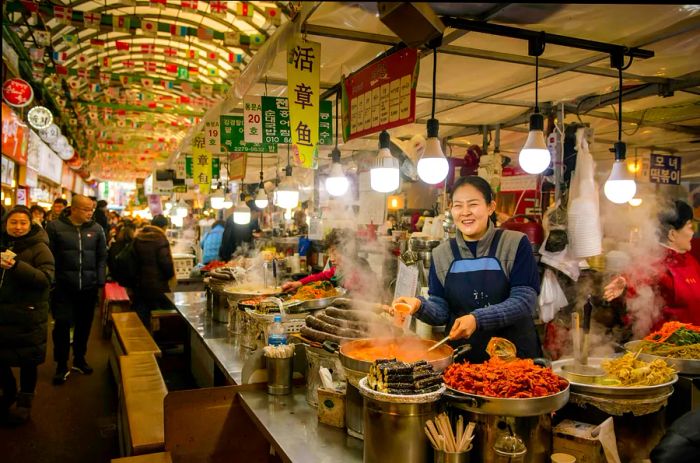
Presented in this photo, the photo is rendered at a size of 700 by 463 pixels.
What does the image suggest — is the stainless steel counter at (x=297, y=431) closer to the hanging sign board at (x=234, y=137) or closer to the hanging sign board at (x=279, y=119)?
the hanging sign board at (x=279, y=119)

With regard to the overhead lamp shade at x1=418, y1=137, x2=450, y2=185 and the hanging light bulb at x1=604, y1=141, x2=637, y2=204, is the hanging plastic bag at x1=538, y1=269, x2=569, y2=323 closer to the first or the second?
the hanging light bulb at x1=604, y1=141, x2=637, y2=204

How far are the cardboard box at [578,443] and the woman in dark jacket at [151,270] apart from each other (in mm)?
7008

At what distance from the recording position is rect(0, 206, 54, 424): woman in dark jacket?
5.26 m

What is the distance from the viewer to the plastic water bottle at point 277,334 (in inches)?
132

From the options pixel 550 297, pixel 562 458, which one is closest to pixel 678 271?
pixel 550 297

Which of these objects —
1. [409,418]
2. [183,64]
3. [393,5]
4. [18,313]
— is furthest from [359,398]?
Result: [183,64]

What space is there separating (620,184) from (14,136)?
13.0 m

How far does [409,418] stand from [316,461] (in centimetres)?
55

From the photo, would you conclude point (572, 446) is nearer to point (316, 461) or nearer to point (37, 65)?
point (316, 461)

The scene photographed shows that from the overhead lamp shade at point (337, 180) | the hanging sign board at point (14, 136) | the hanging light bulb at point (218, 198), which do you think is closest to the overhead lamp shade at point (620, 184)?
the overhead lamp shade at point (337, 180)

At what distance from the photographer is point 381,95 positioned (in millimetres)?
4652

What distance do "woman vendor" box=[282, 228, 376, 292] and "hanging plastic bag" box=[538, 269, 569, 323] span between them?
6.21 ft

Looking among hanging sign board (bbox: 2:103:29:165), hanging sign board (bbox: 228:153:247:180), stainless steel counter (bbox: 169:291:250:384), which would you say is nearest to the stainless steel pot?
stainless steel counter (bbox: 169:291:250:384)

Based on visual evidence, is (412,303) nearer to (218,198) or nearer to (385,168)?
(385,168)
